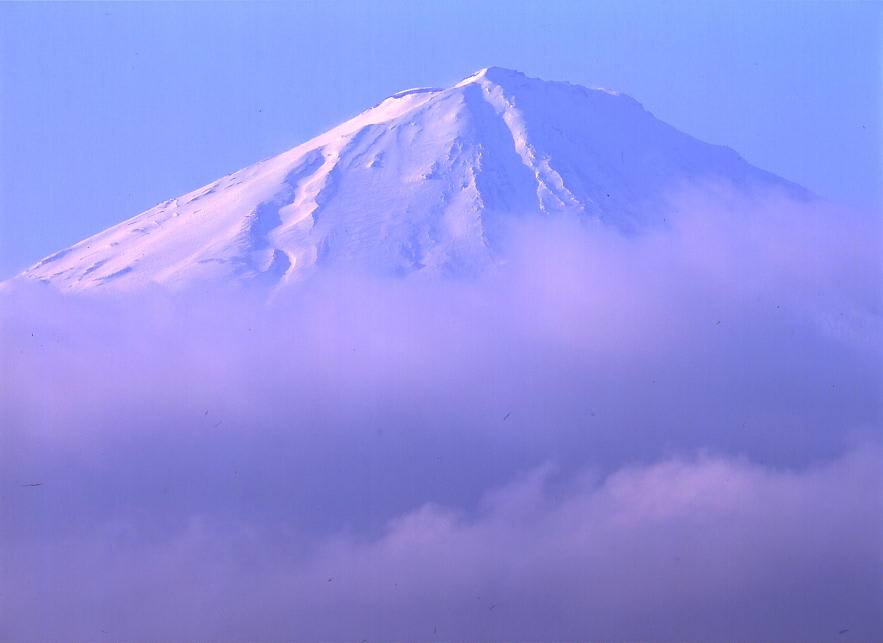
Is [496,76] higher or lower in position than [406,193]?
higher

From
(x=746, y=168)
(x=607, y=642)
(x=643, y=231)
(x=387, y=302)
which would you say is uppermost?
(x=746, y=168)

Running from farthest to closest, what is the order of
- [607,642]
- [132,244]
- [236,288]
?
[132,244], [236,288], [607,642]

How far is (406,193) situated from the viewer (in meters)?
61.5

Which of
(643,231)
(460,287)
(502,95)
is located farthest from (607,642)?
(502,95)

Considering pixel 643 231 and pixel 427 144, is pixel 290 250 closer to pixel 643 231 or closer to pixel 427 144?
pixel 427 144

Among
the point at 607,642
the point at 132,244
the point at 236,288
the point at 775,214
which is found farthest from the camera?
the point at 775,214

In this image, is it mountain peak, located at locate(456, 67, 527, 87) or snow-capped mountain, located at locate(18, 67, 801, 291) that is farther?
mountain peak, located at locate(456, 67, 527, 87)

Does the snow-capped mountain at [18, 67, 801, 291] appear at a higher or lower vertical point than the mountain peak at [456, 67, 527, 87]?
lower

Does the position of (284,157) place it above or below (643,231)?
above

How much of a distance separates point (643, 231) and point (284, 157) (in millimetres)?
14505

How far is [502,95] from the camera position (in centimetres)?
6512

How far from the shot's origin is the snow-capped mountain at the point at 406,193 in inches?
2330

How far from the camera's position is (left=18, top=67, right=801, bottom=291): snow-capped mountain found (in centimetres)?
5919

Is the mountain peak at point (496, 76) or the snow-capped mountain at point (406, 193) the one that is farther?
the mountain peak at point (496, 76)
